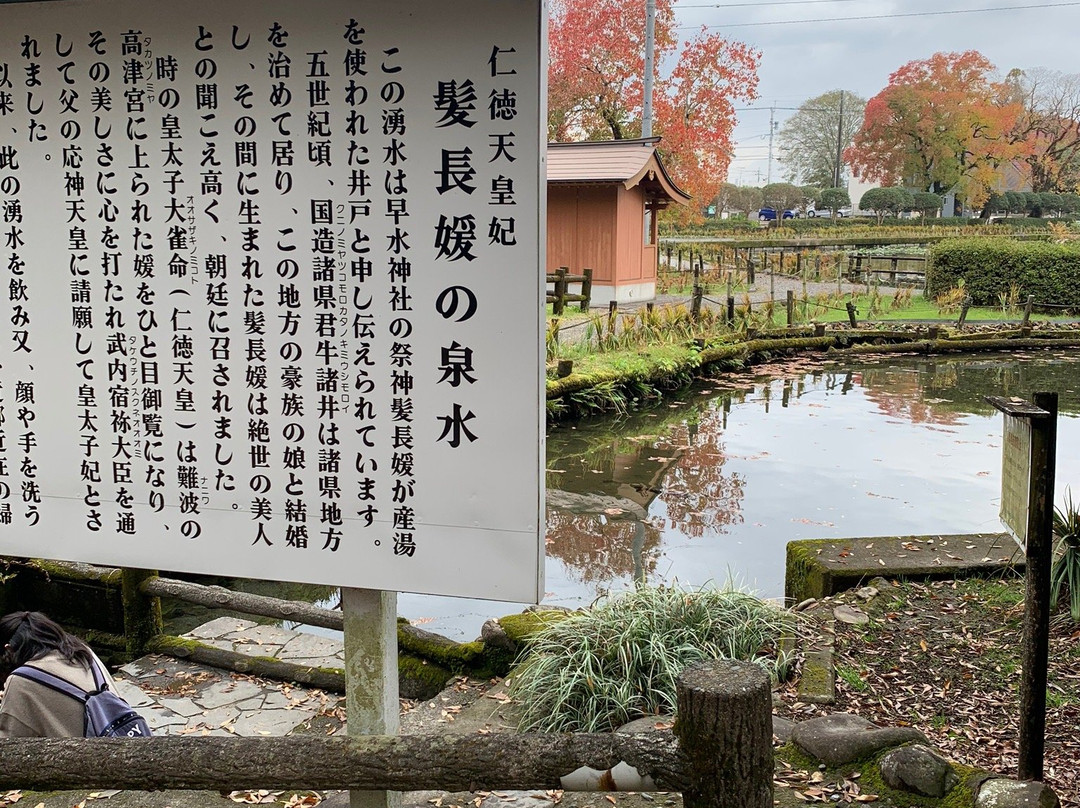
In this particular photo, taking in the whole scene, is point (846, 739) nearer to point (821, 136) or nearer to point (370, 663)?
point (370, 663)

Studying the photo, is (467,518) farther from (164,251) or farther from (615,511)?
(615,511)

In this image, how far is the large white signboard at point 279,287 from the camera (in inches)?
92.4

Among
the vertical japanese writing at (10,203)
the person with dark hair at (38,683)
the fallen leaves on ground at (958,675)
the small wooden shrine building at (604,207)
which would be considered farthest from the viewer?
the small wooden shrine building at (604,207)

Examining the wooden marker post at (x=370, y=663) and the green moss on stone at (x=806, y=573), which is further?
the green moss on stone at (x=806, y=573)

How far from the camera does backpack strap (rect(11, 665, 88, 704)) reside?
11.2ft

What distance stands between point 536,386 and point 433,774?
0.96 meters

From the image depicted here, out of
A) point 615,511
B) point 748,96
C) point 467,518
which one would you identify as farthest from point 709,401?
point 748,96

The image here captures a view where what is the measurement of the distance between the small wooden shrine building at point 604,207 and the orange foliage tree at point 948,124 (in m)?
20.2

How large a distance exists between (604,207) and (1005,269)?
33.2ft

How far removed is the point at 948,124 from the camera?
37156mm

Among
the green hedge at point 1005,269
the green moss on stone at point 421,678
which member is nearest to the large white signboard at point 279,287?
the green moss on stone at point 421,678

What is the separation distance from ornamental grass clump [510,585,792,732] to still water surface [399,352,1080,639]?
19.3 inches

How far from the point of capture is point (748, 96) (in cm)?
2591

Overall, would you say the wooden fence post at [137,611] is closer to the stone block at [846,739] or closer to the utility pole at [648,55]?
the stone block at [846,739]
